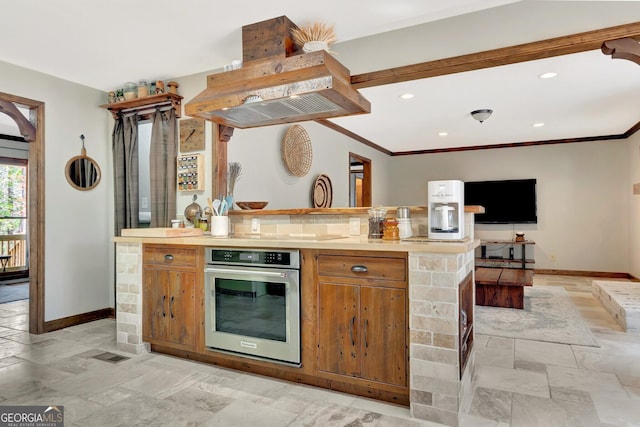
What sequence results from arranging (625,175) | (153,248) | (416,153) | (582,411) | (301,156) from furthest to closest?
(416,153) < (625,175) < (301,156) < (153,248) < (582,411)

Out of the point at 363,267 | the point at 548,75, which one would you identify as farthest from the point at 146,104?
Result: the point at 548,75

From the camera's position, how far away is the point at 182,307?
2842 mm

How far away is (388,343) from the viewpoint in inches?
84.8

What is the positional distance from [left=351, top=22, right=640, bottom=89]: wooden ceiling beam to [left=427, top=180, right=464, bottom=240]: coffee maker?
2.87 feet

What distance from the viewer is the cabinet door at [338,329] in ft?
7.34

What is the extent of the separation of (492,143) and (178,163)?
6.03 m

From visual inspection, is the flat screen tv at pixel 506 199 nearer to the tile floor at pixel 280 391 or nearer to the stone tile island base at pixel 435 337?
the tile floor at pixel 280 391

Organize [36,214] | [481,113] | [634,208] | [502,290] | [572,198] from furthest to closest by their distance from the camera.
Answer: [572,198] < [634,208] < [481,113] < [502,290] < [36,214]

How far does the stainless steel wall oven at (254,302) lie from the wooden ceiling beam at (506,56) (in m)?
1.45

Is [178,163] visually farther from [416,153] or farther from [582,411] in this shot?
[416,153]

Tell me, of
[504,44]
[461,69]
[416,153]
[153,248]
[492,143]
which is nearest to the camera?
[504,44]

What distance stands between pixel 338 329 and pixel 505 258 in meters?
6.24

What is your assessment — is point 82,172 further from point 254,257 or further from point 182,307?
point 254,257

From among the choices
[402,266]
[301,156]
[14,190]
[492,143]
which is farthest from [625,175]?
[14,190]
